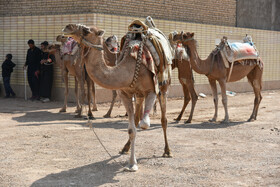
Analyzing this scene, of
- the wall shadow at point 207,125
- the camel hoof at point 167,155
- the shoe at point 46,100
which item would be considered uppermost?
the camel hoof at point 167,155

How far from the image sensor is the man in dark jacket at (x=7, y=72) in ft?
50.5

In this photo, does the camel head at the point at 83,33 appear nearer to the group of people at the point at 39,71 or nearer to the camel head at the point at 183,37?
the camel head at the point at 183,37

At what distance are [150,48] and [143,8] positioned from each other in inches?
390

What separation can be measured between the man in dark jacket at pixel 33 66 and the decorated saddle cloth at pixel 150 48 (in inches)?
328

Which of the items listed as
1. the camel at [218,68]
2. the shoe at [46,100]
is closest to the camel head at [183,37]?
the camel at [218,68]

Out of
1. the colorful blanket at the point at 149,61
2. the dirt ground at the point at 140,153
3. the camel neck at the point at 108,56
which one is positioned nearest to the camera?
the dirt ground at the point at 140,153

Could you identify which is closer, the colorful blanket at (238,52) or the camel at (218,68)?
the camel at (218,68)

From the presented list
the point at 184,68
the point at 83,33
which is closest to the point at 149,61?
the point at 83,33

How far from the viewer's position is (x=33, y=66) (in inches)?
587

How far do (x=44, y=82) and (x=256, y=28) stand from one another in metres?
12.4

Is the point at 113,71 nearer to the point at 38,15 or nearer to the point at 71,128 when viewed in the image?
the point at 71,128

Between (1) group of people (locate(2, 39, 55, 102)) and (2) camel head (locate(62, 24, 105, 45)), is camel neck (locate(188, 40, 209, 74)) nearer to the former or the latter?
(2) camel head (locate(62, 24, 105, 45))

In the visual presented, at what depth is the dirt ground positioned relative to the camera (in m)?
5.82

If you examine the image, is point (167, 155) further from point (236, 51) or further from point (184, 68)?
point (236, 51)
